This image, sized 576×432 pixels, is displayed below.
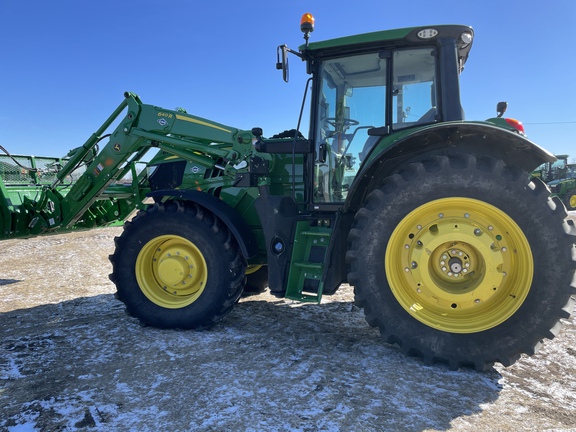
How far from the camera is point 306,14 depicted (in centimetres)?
325

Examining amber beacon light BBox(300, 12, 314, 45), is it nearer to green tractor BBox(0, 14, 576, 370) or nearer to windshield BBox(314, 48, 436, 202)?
green tractor BBox(0, 14, 576, 370)

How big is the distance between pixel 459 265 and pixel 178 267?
2.48 metres

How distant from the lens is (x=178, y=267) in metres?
3.75

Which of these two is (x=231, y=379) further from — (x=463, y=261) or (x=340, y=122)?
(x=340, y=122)

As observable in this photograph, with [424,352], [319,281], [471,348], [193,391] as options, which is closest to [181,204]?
[319,281]

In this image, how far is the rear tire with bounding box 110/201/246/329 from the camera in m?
3.60

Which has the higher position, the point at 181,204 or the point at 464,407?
the point at 181,204

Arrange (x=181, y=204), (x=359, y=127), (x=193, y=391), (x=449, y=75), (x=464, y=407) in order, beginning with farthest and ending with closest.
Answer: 1. (x=181, y=204)
2. (x=359, y=127)
3. (x=449, y=75)
4. (x=193, y=391)
5. (x=464, y=407)

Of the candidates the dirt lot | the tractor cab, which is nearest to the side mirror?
the tractor cab

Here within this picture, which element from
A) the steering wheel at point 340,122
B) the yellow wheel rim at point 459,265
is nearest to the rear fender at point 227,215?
the steering wheel at point 340,122

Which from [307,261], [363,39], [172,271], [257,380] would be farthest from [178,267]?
[363,39]

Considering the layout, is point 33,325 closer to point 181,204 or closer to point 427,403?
point 181,204

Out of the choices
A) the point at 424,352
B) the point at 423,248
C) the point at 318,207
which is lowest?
the point at 424,352

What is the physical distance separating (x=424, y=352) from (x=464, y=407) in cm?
50
